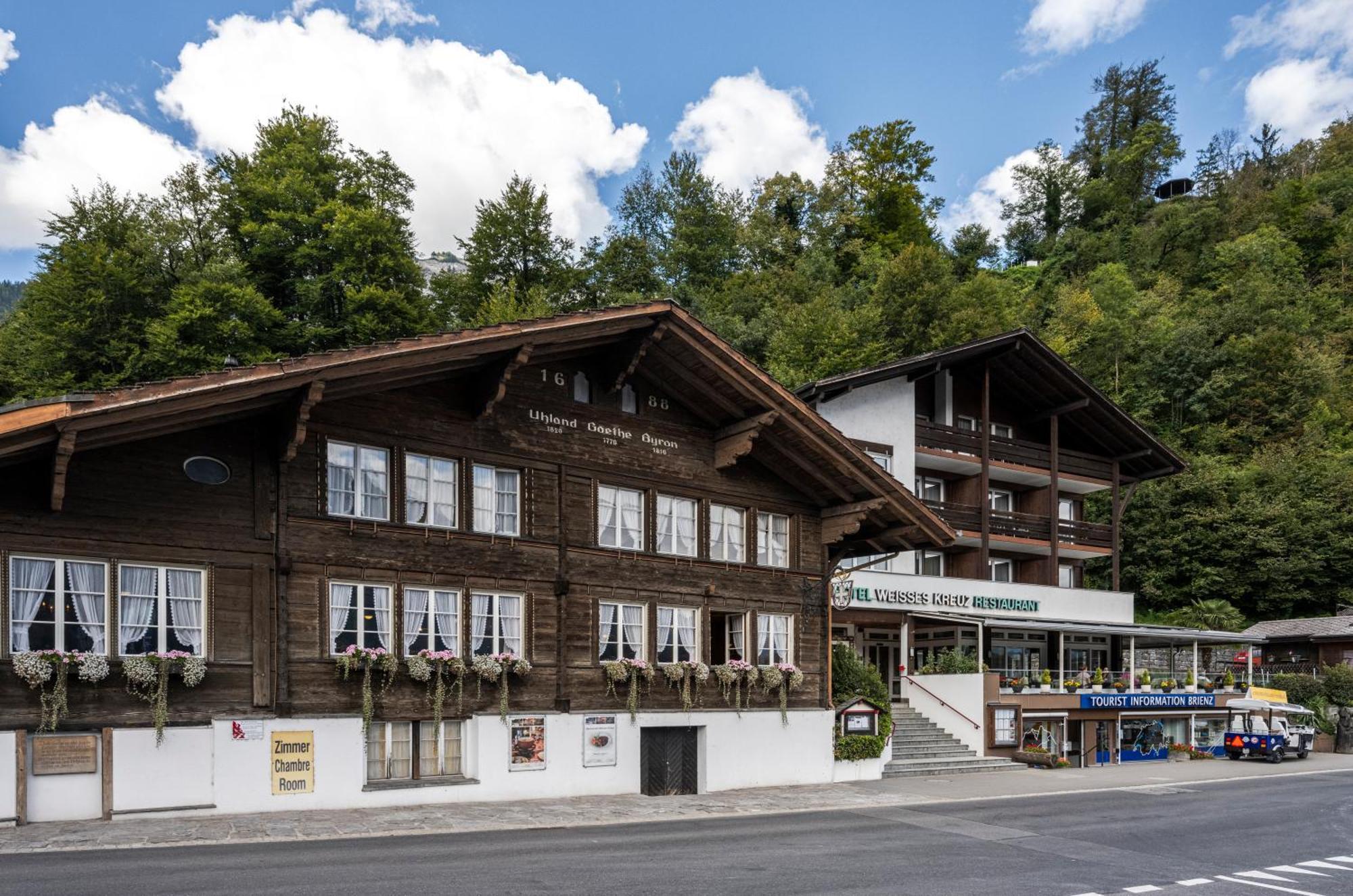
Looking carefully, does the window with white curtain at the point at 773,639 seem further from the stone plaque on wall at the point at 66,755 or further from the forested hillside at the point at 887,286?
the forested hillside at the point at 887,286

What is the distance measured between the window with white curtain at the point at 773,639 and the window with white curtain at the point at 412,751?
24.9 feet

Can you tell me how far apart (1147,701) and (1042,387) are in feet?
42.1

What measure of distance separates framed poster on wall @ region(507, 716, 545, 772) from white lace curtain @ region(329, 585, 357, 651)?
3.66 metres

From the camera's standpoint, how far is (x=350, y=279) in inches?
1719

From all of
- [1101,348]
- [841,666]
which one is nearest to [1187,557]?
[1101,348]

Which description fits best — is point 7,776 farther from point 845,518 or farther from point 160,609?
point 845,518

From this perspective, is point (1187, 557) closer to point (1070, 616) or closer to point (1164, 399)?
point (1164, 399)

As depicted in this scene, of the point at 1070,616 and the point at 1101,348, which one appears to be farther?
the point at 1101,348

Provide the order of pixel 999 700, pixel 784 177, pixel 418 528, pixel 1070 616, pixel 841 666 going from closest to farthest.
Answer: pixel 418 528 → pixel 841 666 → pixel 999 700 → pixel 1070 616 → pixel 784 177

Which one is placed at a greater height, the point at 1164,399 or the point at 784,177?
the point at 784,177

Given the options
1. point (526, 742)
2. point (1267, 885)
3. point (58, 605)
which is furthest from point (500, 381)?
point (1267, 885)

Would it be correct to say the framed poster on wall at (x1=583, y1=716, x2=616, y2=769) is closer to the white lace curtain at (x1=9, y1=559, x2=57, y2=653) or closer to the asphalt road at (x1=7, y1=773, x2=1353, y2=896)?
the asphalt road at (x1=7, y1=773, x2=1353, y2=896)

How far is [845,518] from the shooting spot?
26.1m

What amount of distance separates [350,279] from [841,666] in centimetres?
2612
